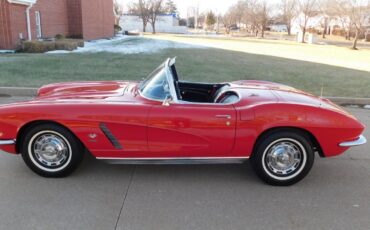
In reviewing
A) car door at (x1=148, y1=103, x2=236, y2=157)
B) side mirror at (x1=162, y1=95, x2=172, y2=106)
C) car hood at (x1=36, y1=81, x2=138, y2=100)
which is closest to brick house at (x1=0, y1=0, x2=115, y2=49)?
car hood at (x1=36, y1=81, x2=138, y2=100)

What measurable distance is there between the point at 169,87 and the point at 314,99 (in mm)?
1698

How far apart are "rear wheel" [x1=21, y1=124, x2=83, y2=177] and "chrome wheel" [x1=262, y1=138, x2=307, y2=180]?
1.95 metres

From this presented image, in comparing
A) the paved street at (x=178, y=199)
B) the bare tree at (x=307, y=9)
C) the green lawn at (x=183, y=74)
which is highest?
the bare tree at (x=307, y=9)

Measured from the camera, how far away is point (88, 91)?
13.3 feet

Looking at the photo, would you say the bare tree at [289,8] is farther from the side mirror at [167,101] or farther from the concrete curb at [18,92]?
the side mirror at [167,101]

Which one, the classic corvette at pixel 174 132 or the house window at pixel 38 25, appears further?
the house window at pixel 38 25

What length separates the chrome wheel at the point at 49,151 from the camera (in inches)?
137

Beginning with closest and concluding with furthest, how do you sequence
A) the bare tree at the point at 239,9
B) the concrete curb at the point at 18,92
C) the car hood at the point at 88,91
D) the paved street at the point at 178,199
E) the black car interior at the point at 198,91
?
the paved street at the point at 178,199 < the car hood at the point at 88,91 < the black car interior at the point at 198,91 < the concrete curb at the point at 18,92 < the bare tree at the point at 239,9

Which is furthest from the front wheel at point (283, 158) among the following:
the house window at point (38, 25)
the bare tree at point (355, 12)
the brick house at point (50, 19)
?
the bare tree at point (355, 12)

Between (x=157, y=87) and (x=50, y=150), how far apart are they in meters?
1.28

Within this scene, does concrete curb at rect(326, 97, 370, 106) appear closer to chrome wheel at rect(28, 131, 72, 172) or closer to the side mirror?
the side mirror

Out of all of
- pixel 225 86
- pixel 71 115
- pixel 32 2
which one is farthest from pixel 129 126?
pixel 32 2

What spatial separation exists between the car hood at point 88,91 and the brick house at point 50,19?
1348 centimetres

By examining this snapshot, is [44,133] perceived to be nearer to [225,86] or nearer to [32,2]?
[225,86]
